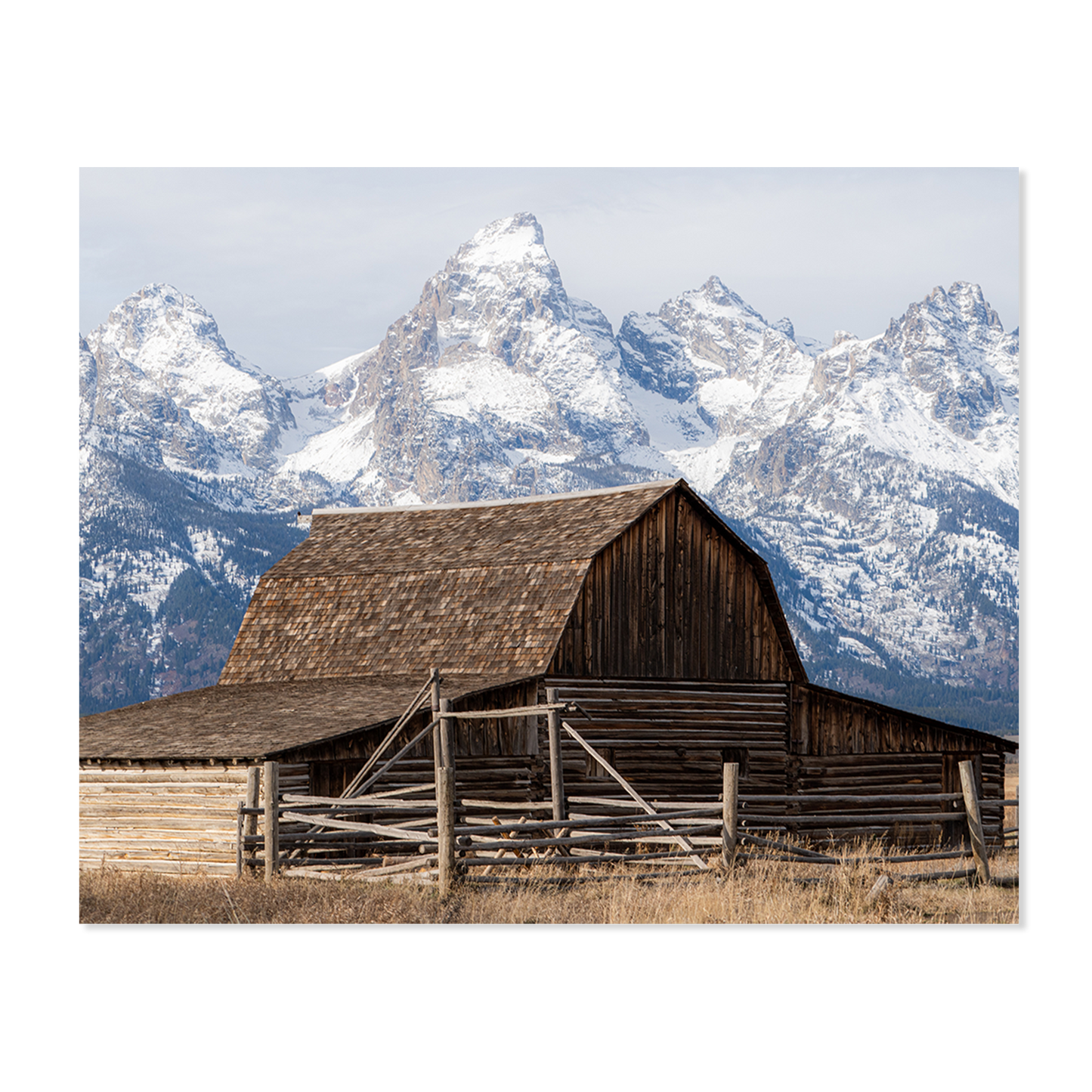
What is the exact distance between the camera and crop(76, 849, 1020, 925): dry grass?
16.4 m

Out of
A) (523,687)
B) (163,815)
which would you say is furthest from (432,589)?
(163,815)

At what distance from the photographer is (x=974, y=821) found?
20.3 metres

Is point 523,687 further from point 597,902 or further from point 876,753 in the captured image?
point 597,902

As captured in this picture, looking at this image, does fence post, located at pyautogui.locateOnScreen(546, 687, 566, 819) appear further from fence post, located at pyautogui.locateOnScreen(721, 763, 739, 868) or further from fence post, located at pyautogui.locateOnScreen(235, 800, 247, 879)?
fence post, located at pyautogui.locateOnScreen(235, 800, 247, 879)

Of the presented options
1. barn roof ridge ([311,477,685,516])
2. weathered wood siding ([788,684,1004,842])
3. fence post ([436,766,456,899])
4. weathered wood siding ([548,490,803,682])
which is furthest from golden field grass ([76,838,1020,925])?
barn roof ridge ([311,477,685,516])

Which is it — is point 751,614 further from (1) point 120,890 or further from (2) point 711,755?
(1) point 120,890

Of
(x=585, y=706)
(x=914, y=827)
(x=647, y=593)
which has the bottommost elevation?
(x=914, y=827)

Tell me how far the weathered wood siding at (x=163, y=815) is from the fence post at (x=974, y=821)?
10760mm

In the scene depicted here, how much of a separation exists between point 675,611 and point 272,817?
10.4m

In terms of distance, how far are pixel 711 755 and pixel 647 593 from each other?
133 inches

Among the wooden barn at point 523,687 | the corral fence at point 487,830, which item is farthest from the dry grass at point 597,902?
the wooden barn at point 523,687

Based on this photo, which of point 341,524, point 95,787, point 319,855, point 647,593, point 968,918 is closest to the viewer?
point 968,918

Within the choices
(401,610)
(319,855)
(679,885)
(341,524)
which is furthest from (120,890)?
(341,524)
